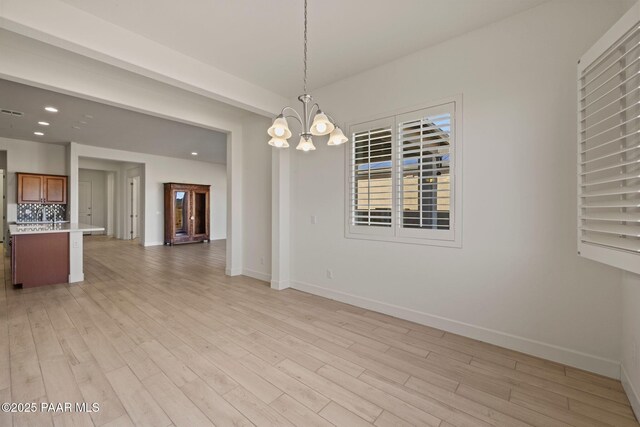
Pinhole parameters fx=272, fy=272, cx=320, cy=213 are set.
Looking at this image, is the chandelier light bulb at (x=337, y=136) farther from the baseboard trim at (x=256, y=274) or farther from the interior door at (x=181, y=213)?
the interior door at (x=181, y=213)

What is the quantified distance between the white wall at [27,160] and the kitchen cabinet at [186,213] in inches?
Result: 109

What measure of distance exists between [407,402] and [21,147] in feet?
34.3

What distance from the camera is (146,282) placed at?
4703 mm

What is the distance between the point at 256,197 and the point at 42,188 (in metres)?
6.52

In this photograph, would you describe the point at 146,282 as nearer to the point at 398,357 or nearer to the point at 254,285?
the point at 254,285

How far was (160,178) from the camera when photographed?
9391 mm

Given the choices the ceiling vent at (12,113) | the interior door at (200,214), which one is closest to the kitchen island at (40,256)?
the ceiling vent at (12,113)

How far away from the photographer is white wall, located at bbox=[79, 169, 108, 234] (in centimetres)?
1160

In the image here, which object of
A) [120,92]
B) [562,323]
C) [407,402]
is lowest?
[407,402]

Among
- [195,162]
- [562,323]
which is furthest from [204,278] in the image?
[195,162]

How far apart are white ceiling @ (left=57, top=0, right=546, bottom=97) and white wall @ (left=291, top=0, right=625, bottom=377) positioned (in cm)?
27

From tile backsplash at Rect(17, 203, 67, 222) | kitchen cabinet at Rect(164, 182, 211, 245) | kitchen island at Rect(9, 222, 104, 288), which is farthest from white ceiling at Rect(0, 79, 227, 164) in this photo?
kitchen island at Rect(9, 222, 104, 288)

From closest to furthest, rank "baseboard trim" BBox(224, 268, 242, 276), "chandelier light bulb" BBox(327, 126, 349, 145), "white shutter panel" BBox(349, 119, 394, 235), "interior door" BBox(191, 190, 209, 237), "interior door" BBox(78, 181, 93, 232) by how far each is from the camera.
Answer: "chandelier light bulb" BBox(327, 126, 349, 145), "white shutter panel" BBox(349, 119, 394, 235), "baseboard trim" BBox(224, 268, 242, 276), "interior door" BBox(191, 190, 209, 237), "interior door" BBox(78, 181, 93, 232)

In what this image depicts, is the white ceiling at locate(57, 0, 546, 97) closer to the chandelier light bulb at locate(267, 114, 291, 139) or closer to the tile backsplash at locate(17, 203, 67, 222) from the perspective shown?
the chandelier light bulb at locate(267, 114, 291, 139)
